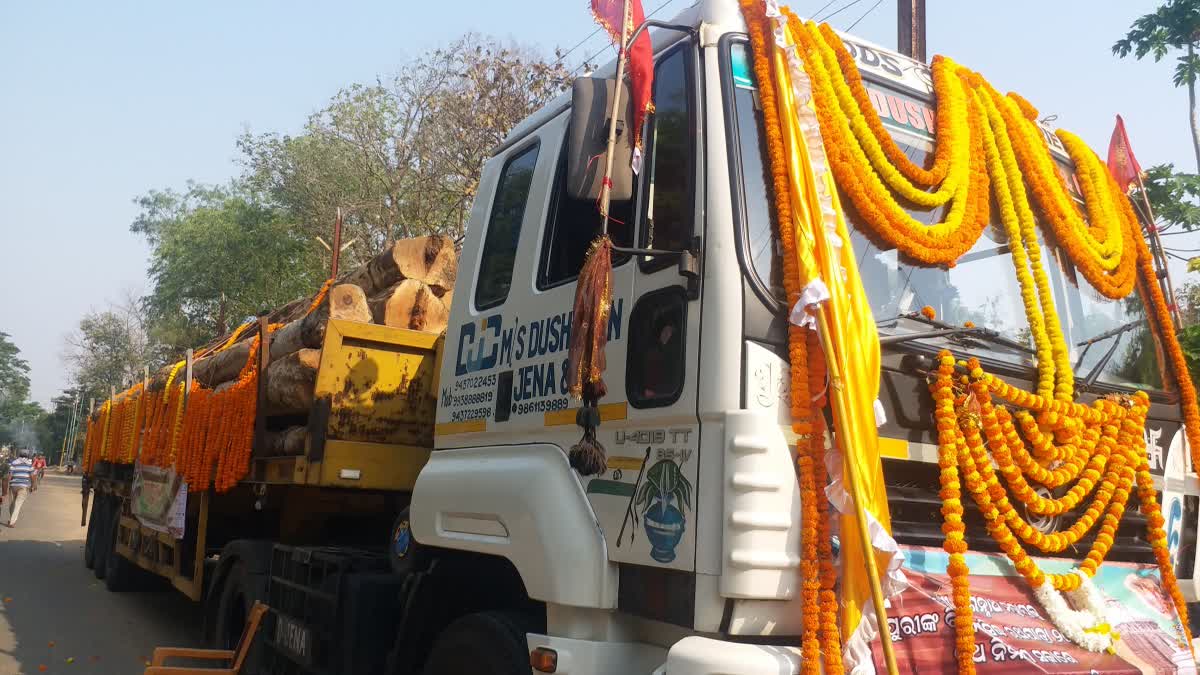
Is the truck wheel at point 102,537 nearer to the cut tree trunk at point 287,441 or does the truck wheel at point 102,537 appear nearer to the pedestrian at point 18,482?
the cut tree trunk at point 287,441

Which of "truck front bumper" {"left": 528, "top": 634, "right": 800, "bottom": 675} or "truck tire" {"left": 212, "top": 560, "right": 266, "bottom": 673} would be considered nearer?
"truck front bumper" {"left": 528, "top": 634, "right": 800, "bottom": 675}

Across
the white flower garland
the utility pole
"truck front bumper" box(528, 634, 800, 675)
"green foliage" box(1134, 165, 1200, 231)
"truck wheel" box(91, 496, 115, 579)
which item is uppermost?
the utility pole

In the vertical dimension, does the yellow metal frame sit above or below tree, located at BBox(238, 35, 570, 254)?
below

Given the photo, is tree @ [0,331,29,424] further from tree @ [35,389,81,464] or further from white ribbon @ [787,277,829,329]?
white ribbon @ [787,277,829,329]

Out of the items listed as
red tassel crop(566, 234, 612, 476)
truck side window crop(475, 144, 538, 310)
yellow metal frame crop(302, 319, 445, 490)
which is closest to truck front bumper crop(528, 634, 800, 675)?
red tassel crop(566, 234, 612, 476)

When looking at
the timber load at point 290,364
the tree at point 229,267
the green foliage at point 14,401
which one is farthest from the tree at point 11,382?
the timber load at point 290,364

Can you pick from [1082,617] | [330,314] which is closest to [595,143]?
[1082,617]

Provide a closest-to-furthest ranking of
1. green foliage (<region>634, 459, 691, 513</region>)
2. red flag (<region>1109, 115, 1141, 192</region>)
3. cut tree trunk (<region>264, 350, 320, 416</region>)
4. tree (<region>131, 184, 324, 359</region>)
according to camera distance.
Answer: green foliage (<region>634, 459, 691, 513</region>) < red flag (<region>1109, 115, 1141, 192</region>) < cut tree trunk (<region>264, 350, 320, 416</region>) < tree (<region>131, 184, 324, 359</region>)

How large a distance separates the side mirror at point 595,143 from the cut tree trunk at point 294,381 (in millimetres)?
2534

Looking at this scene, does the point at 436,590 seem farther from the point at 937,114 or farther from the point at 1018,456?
the point at 937,114

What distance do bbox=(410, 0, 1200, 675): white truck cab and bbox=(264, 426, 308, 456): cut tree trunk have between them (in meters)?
1.67

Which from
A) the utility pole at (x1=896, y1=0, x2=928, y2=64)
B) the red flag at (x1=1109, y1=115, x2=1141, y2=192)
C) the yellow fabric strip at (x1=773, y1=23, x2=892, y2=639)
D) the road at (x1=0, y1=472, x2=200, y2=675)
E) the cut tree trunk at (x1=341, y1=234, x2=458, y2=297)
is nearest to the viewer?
the yellow fabric strip at (x1=773, y1=23, x2=892, y2=639)

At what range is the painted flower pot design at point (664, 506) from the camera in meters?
2.51

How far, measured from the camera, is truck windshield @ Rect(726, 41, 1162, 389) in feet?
8.80
